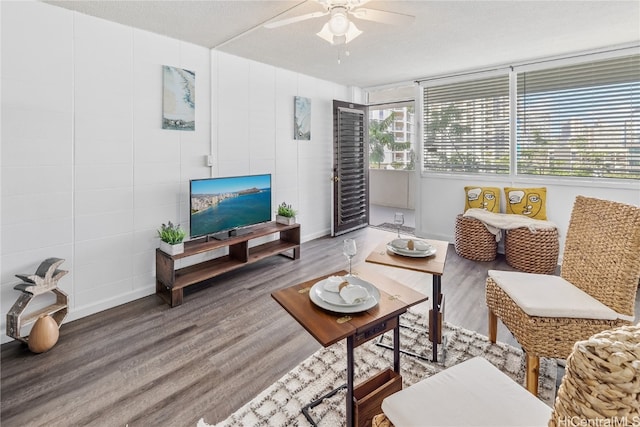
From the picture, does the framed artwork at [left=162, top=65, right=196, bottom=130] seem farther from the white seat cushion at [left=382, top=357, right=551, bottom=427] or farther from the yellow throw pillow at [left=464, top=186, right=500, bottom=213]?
the yellow throw pillow at [left=464, top=186, right=500, bottom=213]

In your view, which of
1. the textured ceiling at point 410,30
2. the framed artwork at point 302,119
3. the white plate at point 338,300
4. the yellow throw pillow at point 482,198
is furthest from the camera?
the framed artwork at point 302,119

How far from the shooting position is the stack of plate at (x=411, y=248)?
2.12 meters

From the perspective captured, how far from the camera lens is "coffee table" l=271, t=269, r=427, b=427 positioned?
1.36 m

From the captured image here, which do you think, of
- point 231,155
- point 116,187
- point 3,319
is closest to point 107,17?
point 116,187

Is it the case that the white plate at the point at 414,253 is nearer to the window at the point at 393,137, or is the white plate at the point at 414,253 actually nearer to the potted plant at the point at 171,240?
the potted plant at the point at 171,240

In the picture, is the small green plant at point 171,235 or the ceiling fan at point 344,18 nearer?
the ceiling fan at point 344,18

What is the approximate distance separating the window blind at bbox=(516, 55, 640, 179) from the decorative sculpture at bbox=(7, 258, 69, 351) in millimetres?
4958

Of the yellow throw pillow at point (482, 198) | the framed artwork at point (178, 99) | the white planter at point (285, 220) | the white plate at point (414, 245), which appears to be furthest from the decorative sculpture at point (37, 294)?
the yellow throw pillow at point (482, 198)

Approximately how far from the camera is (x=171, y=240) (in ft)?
9.61

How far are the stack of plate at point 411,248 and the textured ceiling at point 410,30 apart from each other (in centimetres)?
172

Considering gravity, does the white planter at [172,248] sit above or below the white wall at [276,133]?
below

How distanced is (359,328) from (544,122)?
397 cm

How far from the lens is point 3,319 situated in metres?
2.31

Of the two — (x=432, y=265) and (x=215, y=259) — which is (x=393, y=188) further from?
(x=432, y=265)
